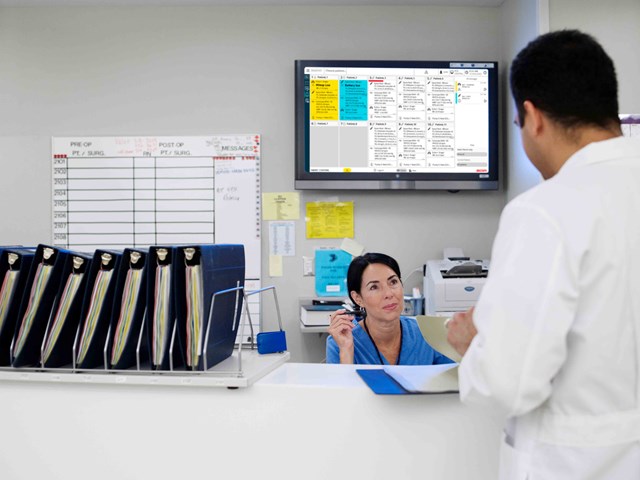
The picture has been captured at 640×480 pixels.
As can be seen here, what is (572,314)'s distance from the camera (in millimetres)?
864

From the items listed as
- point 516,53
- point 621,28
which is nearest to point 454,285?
point 516,53

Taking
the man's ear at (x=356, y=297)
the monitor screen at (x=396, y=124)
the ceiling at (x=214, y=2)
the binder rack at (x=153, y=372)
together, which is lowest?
the binder rack at (x=153, y=372)

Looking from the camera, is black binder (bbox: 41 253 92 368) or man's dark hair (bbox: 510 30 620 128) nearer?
man's dark hair (bbox: 510 30 620 128)

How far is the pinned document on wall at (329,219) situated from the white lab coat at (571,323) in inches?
97.3

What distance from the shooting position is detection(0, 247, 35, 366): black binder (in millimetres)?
1330

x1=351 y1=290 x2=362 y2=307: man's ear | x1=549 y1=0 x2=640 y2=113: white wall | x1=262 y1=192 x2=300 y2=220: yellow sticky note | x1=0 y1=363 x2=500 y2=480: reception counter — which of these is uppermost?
x1=549 y1=0 x2=640 y2=113: white wall

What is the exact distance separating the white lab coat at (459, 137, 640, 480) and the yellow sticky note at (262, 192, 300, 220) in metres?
2.50

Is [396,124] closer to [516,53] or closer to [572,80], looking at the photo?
[516,53]

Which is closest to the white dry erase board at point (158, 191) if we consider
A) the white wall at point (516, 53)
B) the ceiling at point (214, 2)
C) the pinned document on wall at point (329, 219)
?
the pinned document on wall at point (329, 219)

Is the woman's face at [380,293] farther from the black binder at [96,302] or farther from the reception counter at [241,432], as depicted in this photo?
the black binder at [96,302]

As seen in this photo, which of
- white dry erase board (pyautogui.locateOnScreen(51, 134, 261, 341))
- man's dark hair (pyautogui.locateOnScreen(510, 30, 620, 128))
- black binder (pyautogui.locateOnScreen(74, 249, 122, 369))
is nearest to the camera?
man's dark hair (pyautogui.locateOnScreen(510, 30, 620, 128))

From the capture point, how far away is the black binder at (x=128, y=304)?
1282 mm

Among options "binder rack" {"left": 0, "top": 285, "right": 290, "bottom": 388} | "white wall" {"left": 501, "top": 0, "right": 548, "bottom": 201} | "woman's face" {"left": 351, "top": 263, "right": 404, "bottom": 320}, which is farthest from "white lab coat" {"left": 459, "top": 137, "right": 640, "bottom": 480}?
"white wall" {"left": 501, "top": 0, "right": 548, "bottom": 201}

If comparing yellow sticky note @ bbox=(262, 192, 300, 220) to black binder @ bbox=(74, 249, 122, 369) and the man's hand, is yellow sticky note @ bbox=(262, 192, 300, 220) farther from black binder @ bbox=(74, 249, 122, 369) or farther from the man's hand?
the man's hand
